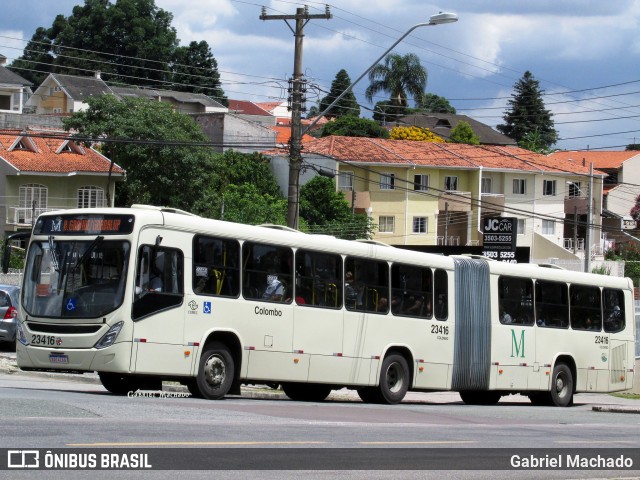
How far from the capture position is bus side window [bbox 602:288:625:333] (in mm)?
28297

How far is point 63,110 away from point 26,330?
322 feet

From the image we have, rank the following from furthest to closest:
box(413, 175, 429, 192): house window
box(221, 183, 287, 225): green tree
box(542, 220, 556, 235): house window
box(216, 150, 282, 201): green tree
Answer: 1. box(542, 220, 556, 235): house window
2. box(413, 175, 429, 192): house window
3. box(216, 150, 282, 201): green tree
4. box(221, 183, 287, 225): green tree

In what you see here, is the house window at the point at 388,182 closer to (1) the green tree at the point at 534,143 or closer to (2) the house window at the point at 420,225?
(2) the house window at the point at 420,225

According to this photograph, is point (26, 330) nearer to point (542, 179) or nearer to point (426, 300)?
point (426, 300)

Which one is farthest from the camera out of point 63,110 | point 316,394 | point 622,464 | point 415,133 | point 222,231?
point 63,110

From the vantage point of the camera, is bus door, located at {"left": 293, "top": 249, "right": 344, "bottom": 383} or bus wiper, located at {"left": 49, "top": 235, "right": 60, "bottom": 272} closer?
bus wiper, located at {"left": 49, "top": 235, "right": 60, "bottom": 272}

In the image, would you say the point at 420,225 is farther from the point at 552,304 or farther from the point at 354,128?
the point at 552,304

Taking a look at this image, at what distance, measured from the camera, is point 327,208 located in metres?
70.6

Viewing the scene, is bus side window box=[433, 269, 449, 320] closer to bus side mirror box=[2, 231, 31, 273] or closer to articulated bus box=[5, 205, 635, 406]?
articulated bus box=[5, 205, 635, 406]

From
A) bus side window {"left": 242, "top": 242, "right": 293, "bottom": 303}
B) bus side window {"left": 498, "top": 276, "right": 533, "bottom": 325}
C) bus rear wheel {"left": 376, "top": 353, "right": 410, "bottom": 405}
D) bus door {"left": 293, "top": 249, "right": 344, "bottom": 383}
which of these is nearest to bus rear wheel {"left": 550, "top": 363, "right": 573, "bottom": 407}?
bus side window {"left": 498, "top": 276, "right": 533, "bottom": 325}

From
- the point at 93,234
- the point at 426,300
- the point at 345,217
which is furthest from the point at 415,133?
the point at 93,234

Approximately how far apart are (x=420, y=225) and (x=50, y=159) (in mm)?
25306

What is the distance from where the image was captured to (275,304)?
65.0 feet

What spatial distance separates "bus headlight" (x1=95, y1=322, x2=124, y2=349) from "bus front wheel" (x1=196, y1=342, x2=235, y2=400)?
168 cm
